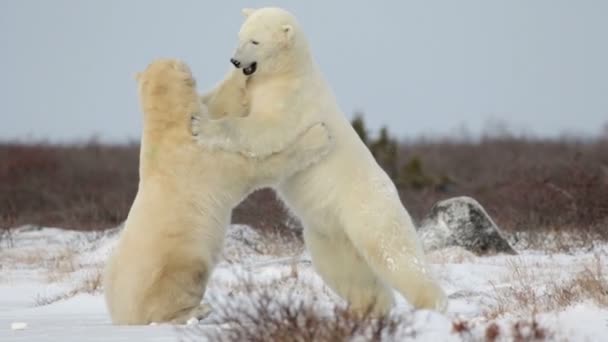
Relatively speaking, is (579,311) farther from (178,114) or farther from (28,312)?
(28,312)

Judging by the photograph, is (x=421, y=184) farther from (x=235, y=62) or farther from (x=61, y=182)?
(x=235, y=62)

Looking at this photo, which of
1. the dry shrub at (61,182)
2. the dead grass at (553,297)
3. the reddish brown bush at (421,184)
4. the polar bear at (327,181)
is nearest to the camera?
the dead grass at (553,297)

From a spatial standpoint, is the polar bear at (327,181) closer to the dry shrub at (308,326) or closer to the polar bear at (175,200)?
the polar bear at (175,200)

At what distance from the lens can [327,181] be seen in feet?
22.2

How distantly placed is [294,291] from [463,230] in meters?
4.00

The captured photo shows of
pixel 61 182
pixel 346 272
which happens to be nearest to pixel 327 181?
pixel 346 272

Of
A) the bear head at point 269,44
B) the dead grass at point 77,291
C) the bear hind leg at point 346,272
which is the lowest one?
the dead grass at point 77,291

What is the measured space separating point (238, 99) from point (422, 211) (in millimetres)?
12718

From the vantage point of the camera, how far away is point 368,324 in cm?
458

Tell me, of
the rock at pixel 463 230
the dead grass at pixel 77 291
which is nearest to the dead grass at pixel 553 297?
the dead grass at pixel 77 291

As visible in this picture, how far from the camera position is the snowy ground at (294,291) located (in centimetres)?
520

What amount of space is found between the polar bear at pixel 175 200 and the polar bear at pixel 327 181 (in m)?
0.11

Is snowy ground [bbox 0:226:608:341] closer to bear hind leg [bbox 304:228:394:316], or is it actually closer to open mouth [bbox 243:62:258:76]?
bear hind leg [bbox 304:228:394:316]

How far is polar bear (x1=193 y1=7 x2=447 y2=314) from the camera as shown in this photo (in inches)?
259
